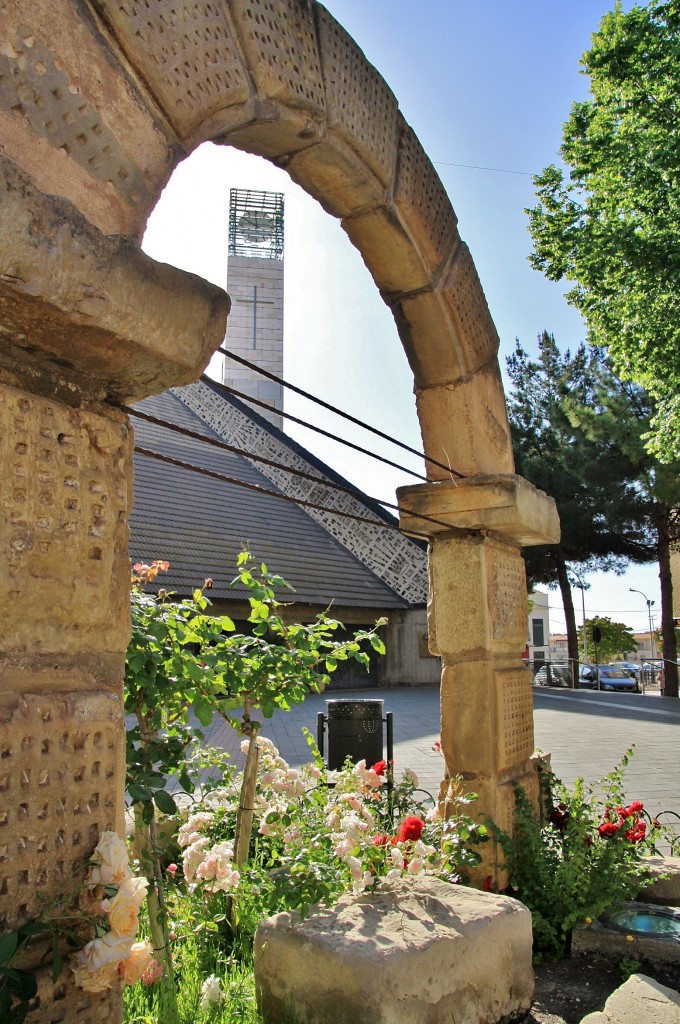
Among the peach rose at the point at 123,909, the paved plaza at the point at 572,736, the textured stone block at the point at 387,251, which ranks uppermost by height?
the textured stone block at the point at 387,251

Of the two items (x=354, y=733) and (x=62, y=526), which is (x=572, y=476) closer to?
(x=354, y=733)

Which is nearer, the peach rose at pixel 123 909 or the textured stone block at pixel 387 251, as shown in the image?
the peach rose at pixel 123 909

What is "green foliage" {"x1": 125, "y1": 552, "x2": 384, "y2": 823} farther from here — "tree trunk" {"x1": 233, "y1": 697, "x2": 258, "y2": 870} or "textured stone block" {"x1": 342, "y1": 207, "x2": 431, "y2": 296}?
"textured stone block" {"x1": 342, "y1": 207, "x2": 431, "y2": 296}

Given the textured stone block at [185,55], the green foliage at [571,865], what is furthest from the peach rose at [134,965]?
the green foliage at [571,865]

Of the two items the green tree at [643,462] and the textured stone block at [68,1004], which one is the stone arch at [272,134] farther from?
the green tree at [643,462]

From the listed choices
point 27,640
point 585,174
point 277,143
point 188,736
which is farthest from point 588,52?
point 27,640

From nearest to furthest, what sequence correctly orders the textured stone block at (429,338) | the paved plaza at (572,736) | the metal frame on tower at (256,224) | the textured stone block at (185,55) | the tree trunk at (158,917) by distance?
1. the textured stone block at (185,55)
2. the tree trunk at (158,917)
3. the textured stone block at (429,338)
4. the paved plaza at (572,736)
5. the metal frame on tower at (256,224)

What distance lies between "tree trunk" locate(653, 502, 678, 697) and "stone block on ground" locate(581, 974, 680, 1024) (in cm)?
1710

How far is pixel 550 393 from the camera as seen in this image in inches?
906

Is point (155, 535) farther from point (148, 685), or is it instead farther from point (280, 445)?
point (148, 685)

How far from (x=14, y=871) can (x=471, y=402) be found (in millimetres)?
2957

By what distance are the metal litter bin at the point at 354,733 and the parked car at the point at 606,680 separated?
20.5 m

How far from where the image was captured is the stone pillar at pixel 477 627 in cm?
369

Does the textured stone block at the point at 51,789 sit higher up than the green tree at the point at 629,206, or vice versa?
the green tree at the point at 629,206
